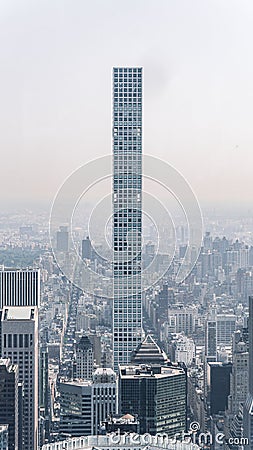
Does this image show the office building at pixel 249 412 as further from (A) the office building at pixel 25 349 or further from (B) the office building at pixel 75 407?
(A) the office building at pixel 25 349

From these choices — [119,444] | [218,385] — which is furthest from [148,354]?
[119,444]

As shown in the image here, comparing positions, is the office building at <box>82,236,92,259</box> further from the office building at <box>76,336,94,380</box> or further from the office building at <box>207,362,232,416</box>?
the office building at <box>207,362,232,416</box>

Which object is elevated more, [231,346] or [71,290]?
[71,290]

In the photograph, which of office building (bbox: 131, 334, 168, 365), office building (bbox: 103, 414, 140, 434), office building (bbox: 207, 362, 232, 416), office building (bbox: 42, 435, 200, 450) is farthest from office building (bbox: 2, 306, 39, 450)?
office building (bbox: 207, 362, 232, 416)

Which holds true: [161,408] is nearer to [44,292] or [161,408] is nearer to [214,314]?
[214,314]

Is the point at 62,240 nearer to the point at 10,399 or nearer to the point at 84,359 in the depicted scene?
the point at 84,359

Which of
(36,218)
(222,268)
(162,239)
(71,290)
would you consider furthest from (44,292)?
(222,268)
